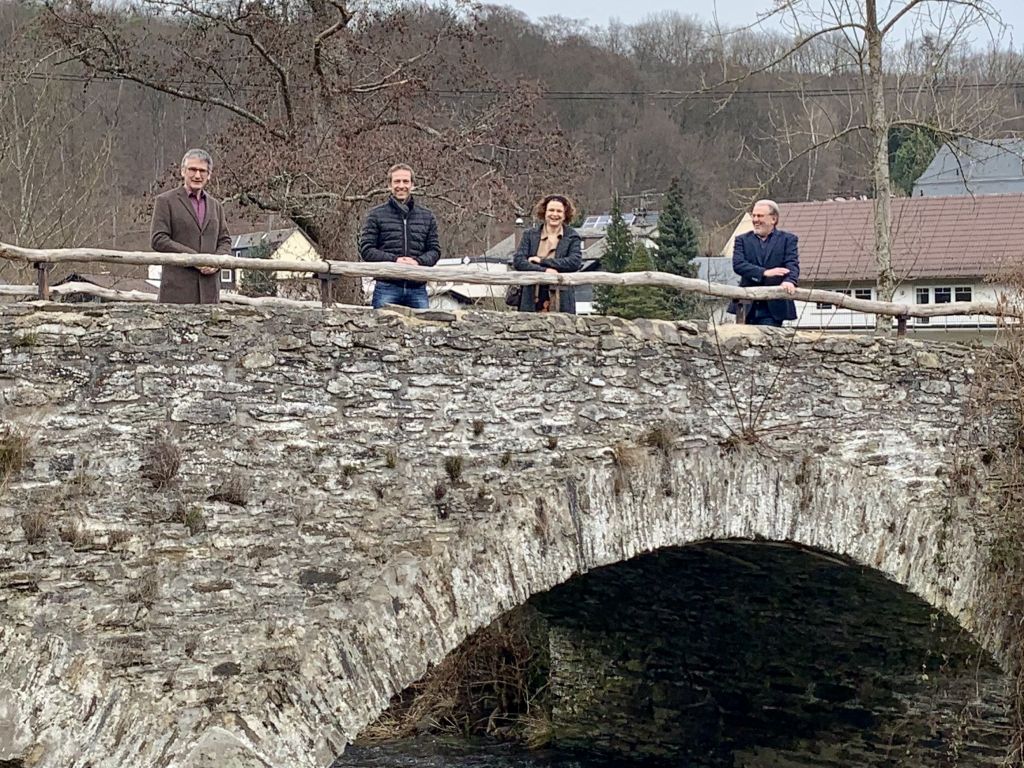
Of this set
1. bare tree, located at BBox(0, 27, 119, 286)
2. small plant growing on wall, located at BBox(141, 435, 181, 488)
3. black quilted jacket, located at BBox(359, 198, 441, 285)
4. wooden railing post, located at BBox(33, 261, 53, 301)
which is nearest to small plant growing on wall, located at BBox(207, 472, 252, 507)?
small plant growing on wall, located at BBox(141, 435, 181, 488)

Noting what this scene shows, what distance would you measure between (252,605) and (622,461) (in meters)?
2.30

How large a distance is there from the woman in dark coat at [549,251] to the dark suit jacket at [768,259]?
129cm

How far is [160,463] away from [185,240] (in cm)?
150

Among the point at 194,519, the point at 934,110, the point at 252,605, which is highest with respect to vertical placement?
the point at 934,110

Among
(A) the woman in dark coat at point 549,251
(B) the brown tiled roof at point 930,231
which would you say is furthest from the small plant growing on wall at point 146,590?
(B) the brown tiled roof at point 930,231

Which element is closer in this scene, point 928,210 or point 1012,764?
point 1012,764

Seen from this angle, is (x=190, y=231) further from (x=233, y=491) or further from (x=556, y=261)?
(x=556, y=261)

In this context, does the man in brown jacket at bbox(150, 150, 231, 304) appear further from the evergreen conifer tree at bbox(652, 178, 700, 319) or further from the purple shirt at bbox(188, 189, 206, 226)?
the evergreen conifer tree at bbox(652, 178, 700, 319)

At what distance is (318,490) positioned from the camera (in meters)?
6.91

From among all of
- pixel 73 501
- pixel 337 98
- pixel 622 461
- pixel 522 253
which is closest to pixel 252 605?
pixel 73 501

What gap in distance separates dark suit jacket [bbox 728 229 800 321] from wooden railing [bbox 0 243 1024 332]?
40 centimetres

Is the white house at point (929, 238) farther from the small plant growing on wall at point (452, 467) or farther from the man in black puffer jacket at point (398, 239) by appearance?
the small plant growing on wall at point (452, 467)

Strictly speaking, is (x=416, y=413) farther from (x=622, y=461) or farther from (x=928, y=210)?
(x=928, y=210)

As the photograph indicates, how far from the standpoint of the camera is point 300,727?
658 cm
